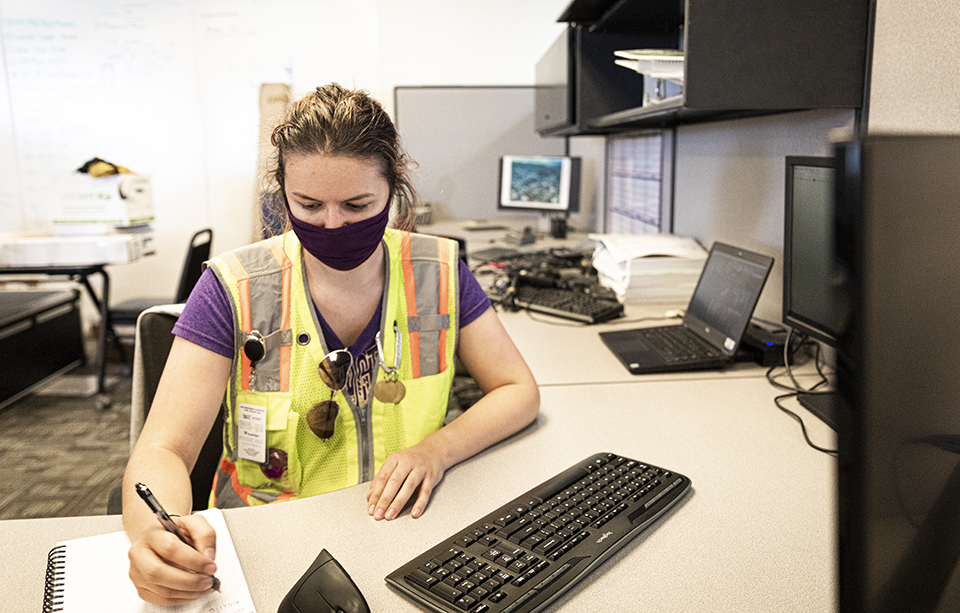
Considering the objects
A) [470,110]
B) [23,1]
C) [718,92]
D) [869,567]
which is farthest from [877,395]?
[23,1]

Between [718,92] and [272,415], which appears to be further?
[718,92]

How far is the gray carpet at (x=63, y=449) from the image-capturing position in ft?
8.54

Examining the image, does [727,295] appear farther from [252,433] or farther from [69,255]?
[69,255]

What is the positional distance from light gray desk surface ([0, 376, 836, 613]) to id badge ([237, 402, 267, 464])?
23 cm

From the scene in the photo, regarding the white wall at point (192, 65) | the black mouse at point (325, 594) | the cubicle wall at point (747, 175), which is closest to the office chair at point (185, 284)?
the white wall at point (192, 65)

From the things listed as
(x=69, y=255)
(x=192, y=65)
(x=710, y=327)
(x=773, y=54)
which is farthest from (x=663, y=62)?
(x=192, y=65)

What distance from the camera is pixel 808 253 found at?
1.40 m

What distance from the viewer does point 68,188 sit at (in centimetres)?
356

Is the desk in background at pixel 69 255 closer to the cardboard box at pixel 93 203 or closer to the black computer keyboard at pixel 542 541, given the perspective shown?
the cardboard box at pixel 93 203

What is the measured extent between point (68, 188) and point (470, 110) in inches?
94.1

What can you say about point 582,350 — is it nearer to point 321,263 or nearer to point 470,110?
point 321,263

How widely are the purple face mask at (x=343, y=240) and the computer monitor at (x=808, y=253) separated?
2.67 ft

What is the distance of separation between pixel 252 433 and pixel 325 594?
526 millimetres

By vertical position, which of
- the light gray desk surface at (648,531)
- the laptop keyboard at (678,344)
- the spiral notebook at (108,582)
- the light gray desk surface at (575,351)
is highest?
the laptop keyboard at (678,344)
